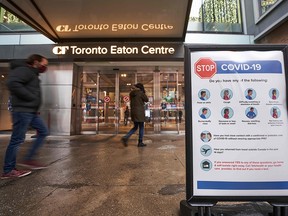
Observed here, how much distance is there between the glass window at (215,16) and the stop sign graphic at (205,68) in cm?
904

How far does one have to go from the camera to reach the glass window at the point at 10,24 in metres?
10.0

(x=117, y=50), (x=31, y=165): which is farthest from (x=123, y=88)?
(x=31, y=165)

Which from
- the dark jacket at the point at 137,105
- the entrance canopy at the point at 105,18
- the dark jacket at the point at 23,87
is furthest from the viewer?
the entrance canopy at the point at 105,18

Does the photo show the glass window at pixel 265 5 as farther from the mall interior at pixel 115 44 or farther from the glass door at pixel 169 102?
the glass door at pixel 169 102

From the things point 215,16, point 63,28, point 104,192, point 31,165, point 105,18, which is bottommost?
point 104,192

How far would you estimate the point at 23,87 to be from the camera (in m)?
3.12

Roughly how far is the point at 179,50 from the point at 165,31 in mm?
1162

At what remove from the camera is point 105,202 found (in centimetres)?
228

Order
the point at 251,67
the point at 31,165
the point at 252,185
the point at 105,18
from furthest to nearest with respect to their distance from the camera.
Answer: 1. the point at 105,18
2. the point at 31,165
3. the point at 251,67
4. the point at 252,185

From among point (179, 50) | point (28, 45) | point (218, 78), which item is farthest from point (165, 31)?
point (218, 78)

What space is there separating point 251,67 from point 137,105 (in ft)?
14.8

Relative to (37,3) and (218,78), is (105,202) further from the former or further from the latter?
(37,3)

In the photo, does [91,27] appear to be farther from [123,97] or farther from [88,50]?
[123,97]

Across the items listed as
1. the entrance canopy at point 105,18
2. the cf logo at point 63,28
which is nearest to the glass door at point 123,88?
the entrance canopy at point 105,18
